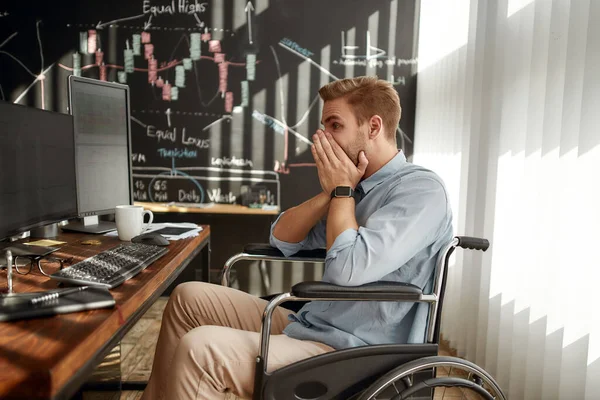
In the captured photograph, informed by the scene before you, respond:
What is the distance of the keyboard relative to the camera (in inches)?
38.7

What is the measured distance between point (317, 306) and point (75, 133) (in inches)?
44.0

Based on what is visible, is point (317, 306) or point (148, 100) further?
point (148, 100)

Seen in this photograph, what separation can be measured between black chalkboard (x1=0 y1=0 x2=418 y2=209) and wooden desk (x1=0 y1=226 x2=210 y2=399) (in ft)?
7.85

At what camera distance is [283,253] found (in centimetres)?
148

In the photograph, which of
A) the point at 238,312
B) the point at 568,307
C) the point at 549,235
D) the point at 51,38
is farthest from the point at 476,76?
the point at 51,38

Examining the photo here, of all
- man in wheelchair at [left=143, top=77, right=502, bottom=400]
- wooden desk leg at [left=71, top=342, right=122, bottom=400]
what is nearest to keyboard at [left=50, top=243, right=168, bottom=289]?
man in wheelchair at [left=143, top=77, right=502, bottom=400]

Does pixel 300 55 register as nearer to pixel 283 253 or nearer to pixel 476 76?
pixel 476 76

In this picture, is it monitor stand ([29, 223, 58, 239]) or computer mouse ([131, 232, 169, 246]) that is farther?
monitor stand ([29, 223, 58, 239])

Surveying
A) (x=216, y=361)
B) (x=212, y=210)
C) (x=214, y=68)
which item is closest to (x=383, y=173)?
(x=216, y=361)

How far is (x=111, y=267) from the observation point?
1102mm

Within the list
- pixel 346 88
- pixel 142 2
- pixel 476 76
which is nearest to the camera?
pixel 346 88

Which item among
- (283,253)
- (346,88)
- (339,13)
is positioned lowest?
(283,253)

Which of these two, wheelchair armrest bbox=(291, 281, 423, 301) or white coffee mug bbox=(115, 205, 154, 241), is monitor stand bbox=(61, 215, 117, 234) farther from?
wheelchair armrest bbox=(291, 281, 423, 301)

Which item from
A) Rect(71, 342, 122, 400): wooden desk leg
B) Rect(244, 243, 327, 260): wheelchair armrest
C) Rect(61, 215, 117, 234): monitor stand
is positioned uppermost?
Rect(61, 215, 117, 234): monitor stand
